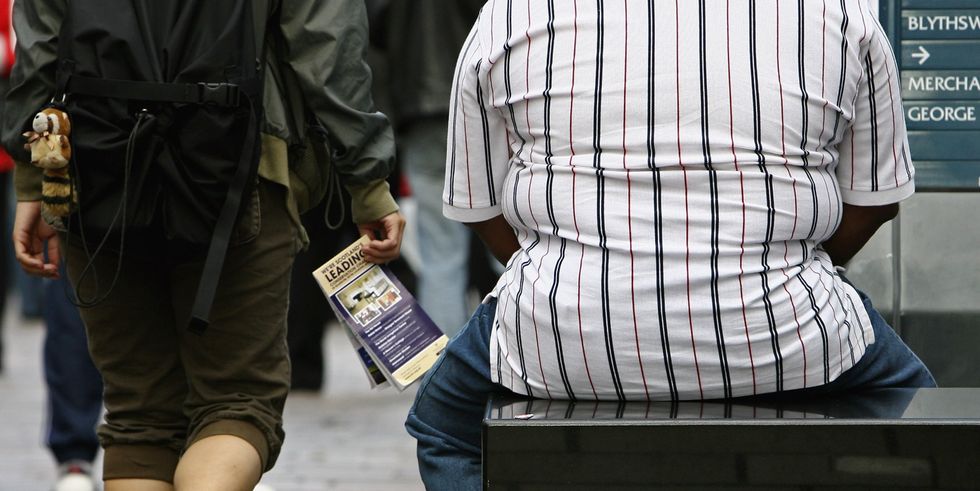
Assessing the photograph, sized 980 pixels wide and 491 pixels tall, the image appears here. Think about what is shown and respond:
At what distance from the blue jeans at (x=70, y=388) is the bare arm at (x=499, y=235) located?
211 cm

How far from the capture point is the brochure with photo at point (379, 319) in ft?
11.8

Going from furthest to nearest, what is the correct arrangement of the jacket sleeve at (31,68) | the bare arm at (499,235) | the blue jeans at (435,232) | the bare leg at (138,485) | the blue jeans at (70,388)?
the blue jeans at (435,232)
the blue jeans at (70,388)
the bare leg at (138,485)
the jacket sleeve at (31,68)
the bare arm at (499,235)

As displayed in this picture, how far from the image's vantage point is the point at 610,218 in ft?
8.53

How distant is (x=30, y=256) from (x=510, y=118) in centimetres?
140

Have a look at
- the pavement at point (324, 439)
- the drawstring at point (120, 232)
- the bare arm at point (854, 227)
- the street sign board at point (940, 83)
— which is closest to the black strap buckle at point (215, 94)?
the drawstring at point (120, 232)

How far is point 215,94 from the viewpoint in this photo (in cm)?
328

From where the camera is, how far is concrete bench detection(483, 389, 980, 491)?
2471 millimetres

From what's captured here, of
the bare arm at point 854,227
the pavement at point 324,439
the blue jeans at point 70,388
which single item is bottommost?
the pavement at point 324,439

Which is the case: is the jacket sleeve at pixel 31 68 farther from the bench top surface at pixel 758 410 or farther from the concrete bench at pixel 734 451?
the concrete bench at pixel 734 451

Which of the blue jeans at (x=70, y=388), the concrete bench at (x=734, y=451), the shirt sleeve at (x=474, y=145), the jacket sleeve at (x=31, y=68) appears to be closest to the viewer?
the concrete bench at (x=734, y=451)

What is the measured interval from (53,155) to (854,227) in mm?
1605

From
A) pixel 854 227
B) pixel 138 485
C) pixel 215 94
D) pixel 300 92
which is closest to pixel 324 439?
pixel 138 485

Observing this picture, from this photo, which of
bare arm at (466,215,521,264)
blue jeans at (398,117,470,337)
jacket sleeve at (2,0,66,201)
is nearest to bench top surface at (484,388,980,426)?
bare arm at (466,215,521,264)

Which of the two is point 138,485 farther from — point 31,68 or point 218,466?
point 31,68
